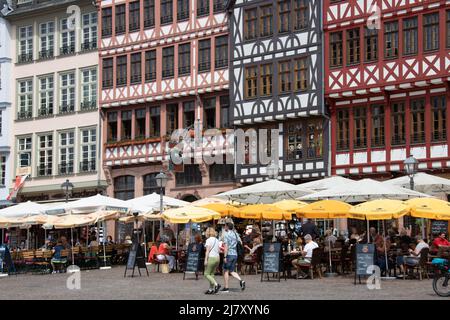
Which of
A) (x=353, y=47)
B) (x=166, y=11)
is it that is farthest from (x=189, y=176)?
(x=353, y=47)

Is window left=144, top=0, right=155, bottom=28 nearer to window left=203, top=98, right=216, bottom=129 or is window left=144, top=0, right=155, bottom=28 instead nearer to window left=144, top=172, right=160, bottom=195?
window left=203, top=98, right=216, bottom=129

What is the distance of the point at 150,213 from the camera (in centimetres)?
3369

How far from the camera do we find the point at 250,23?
136 feet

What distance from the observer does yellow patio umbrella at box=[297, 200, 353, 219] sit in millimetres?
25172

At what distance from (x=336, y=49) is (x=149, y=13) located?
37.1 ft

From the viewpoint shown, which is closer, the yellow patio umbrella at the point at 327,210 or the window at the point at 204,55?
the yellow patio umbrella at the point at 327,210

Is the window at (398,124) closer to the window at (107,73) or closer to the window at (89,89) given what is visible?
the window at (107,73)

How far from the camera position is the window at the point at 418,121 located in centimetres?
3622

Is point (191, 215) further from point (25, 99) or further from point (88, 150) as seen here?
point (25, 99)

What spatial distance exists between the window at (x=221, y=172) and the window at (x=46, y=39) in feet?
→ 42.1

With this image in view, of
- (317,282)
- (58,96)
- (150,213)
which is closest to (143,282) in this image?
(317,282)

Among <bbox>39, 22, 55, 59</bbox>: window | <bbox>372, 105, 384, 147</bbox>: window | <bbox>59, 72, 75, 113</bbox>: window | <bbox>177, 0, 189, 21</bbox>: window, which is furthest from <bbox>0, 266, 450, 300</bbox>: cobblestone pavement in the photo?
<bbox>39, 22, 55, 59</bbox>: window

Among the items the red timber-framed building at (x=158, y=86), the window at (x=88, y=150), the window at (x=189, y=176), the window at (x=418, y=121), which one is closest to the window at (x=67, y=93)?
the window at (x=88, y=150)

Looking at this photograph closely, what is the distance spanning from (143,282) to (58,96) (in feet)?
87.5
